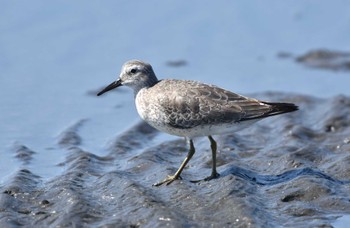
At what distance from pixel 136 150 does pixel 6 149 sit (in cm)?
204

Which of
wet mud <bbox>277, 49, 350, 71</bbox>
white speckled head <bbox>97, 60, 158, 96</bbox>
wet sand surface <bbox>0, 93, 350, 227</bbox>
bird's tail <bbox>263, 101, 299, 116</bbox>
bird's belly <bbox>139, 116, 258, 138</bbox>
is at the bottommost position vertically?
wet mud <bbox>277, 49, 350, 71</bbox>

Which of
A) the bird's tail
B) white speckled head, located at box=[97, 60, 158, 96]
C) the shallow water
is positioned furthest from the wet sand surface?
white speckled head, located at box=[97, 60, 158, 96]

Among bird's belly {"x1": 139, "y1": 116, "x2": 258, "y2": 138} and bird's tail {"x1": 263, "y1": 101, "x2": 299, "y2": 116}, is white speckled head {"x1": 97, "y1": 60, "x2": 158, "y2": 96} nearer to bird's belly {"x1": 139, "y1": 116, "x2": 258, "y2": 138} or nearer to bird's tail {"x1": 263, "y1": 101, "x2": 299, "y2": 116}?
bird's belly {"x1": 139, "y1": 116, "x2": 258, "y2": 138}

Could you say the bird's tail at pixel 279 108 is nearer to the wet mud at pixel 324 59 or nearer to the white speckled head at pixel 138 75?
the white speckled head at pixel 138 75

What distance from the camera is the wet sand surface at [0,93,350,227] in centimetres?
955

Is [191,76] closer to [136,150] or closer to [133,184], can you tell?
[136,150]

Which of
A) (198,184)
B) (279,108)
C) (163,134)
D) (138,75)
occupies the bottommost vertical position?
(163,134)

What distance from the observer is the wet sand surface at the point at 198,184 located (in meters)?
9.55

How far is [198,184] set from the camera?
35.4 feet

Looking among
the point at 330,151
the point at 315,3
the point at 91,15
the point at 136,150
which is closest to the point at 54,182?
the point at 136,150

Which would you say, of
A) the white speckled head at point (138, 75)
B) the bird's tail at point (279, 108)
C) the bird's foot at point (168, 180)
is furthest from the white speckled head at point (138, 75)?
the bird's tail at point (279, 108)

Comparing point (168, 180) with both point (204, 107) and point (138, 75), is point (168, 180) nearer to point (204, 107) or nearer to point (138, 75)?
point (204, 107)

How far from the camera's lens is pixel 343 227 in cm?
934

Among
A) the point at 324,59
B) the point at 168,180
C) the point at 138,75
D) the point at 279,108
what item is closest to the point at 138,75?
the point at 138,75
